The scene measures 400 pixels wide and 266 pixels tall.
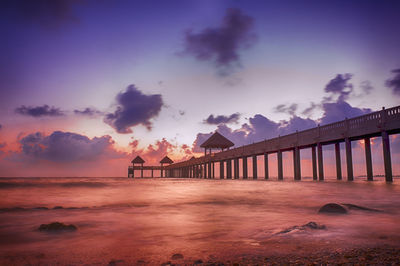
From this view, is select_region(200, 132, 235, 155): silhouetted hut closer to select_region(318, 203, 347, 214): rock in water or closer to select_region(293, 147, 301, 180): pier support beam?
select_region(293, 147, 301, 180): pier support beam

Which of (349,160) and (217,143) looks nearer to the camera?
(349,160)

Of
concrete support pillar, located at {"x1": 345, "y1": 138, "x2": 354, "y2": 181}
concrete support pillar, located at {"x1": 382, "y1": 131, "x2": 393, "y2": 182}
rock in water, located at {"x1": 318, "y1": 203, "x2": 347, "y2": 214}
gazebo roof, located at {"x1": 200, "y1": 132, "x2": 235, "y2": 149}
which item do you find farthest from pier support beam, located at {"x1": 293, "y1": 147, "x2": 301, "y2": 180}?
gazebo roof, located at {"x1": 200, "y1": 132, "x2": 235, "y2": 149}

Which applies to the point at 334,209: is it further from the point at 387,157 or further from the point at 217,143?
the point at 217,143

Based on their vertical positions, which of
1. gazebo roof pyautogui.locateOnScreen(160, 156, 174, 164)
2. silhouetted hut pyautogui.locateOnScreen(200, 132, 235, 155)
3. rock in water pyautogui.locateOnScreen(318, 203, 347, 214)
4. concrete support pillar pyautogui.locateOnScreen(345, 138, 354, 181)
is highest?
silhouetted hut pyautogui.locateOnScreen(200, 132, 235, 155)

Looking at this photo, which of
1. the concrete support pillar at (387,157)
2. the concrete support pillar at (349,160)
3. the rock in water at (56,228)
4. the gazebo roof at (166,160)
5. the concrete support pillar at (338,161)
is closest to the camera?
the rock in water at (56,228)

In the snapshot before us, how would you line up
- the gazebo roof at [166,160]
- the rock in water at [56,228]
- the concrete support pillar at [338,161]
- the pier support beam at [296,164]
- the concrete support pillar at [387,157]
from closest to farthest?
the rock in water at [56,228] → the concrete support pillar at [387,157] → the concrete support pillar at [338,161] → the pier support beam at [296,164] → the gazebo roof at [166,160]

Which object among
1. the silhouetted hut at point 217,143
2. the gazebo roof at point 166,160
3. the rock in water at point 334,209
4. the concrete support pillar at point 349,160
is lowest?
the rock in water at point 334,209

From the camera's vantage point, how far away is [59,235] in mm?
3086

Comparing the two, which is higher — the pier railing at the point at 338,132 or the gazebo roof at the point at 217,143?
the gazebo roof at the point at 217,143

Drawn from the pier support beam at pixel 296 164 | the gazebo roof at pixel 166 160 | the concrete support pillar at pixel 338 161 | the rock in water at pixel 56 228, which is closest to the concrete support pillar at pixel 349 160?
the concrete support pillar at pixel 338 161

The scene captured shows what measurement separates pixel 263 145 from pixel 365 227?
102 ft

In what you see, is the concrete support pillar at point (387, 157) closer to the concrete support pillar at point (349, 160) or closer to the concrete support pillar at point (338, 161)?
the concrete support pillar at point (349, 160)

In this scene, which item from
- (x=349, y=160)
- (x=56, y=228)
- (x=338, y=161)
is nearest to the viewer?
(x=56, y=228)

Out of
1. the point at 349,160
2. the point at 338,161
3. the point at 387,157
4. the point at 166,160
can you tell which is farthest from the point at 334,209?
the point at 166,160
